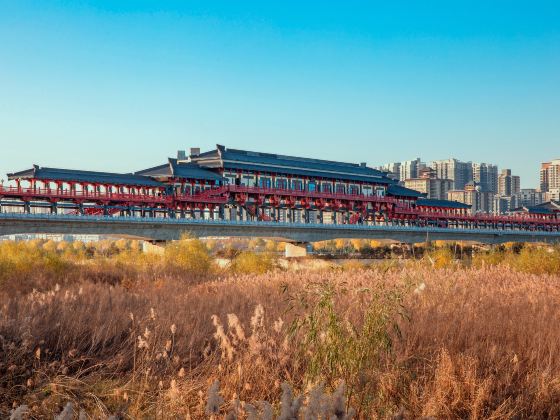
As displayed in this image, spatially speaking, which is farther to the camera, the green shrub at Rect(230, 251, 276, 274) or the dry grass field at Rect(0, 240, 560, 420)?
the green shrub at Rect(230, 251, 276, 274)

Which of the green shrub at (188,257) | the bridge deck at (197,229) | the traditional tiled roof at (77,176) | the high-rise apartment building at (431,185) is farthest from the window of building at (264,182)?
the high-rise apartment building at (431,185)

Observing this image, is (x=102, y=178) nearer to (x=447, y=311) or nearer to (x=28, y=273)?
(x=28, y=273)

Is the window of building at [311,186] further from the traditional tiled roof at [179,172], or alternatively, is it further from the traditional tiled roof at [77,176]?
the traditional tiled roof at [77,176]

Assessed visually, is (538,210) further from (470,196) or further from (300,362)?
(300,362)

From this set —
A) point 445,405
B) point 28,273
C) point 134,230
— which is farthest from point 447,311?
point 134,230

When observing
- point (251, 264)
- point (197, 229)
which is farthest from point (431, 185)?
point (251, 264)

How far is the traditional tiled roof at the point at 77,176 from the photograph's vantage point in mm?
48188

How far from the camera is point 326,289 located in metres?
6.05

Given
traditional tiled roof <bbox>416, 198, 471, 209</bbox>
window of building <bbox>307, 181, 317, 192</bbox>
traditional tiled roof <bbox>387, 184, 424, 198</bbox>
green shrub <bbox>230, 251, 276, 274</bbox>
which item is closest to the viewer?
green shrub <bbox>230, 251, 276, 274</bbox>

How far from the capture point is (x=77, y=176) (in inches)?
1980

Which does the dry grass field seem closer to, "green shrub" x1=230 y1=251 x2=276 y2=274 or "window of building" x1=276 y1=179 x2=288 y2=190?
"green shrub" x1=230 y1=251 x2=276 y2=274

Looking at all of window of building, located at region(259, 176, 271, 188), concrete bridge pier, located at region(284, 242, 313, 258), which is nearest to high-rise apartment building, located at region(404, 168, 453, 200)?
window of building, located at region(259, 176, 271, 188)

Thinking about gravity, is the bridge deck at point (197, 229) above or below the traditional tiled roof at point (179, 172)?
below

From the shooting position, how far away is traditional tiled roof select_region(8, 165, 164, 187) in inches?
1897
